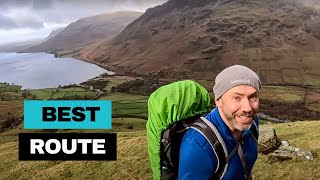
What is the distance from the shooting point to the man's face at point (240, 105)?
3.62m

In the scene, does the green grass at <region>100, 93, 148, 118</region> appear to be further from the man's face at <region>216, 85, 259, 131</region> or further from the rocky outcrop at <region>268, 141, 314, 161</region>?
the man's face at <region>216, 85, 259, 131</region>

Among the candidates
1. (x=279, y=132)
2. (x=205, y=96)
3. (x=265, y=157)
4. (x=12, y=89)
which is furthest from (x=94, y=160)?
(x=12, y=89)

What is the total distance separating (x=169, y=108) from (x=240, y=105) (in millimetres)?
850

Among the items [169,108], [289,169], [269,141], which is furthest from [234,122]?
[269,141]

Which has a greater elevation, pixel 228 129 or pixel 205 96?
pixel 205 96

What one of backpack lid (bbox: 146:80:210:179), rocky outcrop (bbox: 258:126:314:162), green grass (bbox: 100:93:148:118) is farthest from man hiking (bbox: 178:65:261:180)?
green grass (bbox: 100:93:148:118)

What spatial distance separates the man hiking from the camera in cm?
356

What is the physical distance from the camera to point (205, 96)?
443 centimetres

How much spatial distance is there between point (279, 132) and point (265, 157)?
9.12 meters

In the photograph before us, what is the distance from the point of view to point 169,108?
4055 mm

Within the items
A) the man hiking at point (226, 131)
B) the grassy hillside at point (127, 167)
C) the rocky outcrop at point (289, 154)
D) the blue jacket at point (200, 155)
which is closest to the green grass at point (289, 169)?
the grassy hillside at point (127, 167)

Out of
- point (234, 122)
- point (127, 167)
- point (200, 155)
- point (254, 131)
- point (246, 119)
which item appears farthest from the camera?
point (127, 167)

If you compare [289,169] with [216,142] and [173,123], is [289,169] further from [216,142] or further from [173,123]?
[216,142]

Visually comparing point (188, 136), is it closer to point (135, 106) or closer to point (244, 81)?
point (244, 81)
